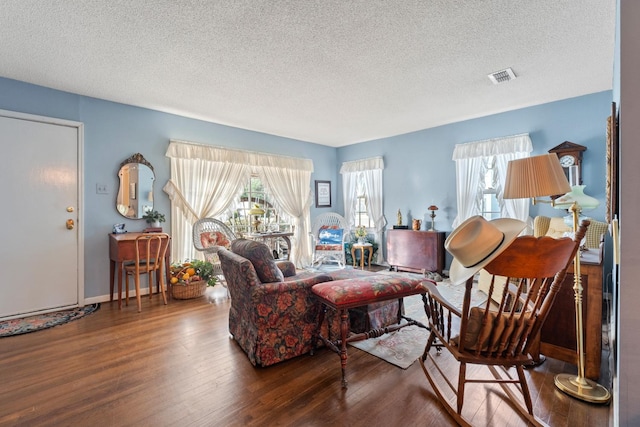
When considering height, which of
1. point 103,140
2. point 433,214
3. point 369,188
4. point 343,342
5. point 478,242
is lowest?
point 343,342

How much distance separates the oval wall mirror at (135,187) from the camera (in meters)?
3.79

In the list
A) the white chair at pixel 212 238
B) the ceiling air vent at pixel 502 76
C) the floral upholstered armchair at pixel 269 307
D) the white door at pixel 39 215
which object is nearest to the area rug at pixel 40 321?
the white door at pixel 39 215

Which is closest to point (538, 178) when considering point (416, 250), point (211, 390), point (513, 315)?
point (513, 315)

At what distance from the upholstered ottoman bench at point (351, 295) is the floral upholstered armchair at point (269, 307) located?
0.36 ft

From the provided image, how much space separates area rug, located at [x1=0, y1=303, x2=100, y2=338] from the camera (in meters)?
2.77

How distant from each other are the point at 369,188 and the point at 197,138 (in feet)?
10.8

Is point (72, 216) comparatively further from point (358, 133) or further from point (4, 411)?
point (358, 133)

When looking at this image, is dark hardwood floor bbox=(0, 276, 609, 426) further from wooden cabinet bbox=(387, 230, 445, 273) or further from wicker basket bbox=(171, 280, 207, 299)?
wooden cabinet bbox=(387, 230, 445, 273)

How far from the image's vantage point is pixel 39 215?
325 centimetres

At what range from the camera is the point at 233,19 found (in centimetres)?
215

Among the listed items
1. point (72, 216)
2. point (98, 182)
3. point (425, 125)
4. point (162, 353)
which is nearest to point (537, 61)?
point (425, 125)

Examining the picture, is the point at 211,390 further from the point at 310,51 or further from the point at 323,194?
Answer: the point at 323,194

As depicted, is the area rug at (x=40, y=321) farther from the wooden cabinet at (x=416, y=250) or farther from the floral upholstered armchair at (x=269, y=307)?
the wooden cabinet at (x=416, y=250)

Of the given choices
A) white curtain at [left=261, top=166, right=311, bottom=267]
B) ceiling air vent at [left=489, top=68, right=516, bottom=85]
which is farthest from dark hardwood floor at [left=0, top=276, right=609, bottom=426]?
white curtain at [left=261, top=166, right=311, bottom=267]
